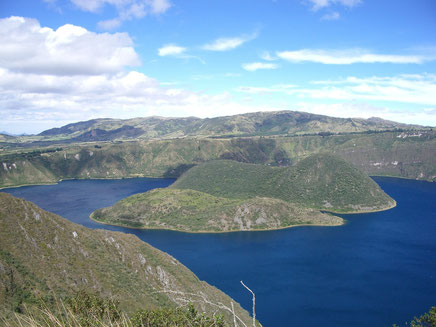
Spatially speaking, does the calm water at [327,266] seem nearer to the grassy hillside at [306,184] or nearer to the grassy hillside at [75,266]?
the grassy hillside at [306,184]

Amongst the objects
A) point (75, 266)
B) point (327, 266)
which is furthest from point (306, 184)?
point (75, 266)

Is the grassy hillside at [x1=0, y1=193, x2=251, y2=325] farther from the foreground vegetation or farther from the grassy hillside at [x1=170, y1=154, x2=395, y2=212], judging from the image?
the grassy hillside at [x1=170, y1=154, x2=395, y2=212]

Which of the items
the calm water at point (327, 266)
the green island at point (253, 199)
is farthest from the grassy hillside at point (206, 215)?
the calm water at point (327, 266)

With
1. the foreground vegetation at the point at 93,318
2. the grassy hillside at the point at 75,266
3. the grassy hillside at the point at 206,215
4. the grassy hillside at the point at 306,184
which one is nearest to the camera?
the foreground vegetation at the point at 93,318

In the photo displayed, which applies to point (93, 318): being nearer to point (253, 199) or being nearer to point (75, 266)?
point (75, 266)

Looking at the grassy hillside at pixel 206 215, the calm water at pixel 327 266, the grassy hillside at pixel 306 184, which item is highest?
the grassy hillside at pixel 306 184

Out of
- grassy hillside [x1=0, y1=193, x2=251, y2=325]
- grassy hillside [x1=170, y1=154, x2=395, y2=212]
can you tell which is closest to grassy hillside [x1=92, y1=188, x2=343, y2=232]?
grassy hillside [x1=170, y1=154, x2=395, y2=212]

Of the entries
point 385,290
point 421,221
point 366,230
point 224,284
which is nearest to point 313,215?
point 366,230

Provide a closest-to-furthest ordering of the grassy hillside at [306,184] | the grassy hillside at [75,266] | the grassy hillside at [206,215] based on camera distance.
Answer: the grassy hillside at [75,266], the grassy hillside at [206,215], the grassy hillside at [306,184]
